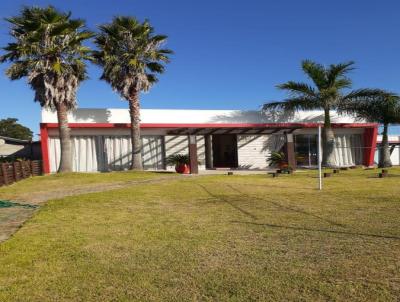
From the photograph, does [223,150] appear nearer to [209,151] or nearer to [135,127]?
[209,151]

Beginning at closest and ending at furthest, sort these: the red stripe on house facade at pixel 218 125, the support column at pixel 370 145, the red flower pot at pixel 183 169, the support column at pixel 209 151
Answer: the red flower pot at pixel 183 169
the red stripe on house facade at pixel 218 125
the support column at pixel 209 151
the support column at pixel 370 145

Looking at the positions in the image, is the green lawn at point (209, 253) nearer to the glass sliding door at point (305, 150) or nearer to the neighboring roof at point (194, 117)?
the neighboring roof at point (194, 117)

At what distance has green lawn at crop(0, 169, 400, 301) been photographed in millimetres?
4488

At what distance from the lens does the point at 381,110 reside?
90.3 feet

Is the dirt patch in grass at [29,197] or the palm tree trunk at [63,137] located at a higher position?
the palm tree trunk at [63,137]

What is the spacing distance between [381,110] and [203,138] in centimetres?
1165

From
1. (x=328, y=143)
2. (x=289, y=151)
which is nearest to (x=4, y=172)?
(x=289, y=151)

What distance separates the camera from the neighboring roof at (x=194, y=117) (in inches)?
1000

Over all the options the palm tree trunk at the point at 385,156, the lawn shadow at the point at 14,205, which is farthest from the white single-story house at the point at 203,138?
the lawn shadow at the point at 14,205

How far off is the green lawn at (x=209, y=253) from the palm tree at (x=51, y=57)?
13017mm

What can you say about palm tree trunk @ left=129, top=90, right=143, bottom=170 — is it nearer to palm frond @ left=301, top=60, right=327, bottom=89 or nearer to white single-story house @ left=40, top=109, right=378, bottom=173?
white single-story house @ left=40, top=109, right=378, bottom=173

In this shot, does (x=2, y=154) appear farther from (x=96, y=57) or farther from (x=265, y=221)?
(x=265, y=221)

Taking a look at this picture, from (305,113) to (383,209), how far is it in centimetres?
2250

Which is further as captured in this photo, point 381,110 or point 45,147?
point 381,110
